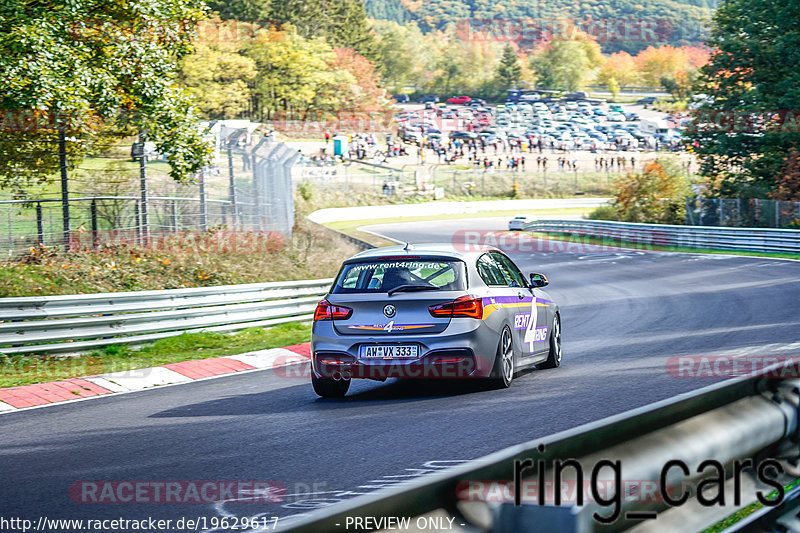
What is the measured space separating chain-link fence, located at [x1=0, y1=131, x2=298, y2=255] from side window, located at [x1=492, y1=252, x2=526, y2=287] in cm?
1014

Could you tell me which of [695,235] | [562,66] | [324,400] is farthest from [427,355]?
[562,66]

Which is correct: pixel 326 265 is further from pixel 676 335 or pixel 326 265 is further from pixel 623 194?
pixel 623 194

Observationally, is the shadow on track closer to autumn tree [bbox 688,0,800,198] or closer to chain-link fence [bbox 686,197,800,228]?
chain-link fence [bbox 686,197,800,228]

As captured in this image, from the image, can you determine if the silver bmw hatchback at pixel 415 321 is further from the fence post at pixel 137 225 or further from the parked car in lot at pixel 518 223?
the parked car in lot at pixel 518 223

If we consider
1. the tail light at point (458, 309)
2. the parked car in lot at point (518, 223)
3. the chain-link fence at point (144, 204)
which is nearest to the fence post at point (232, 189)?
the chain-link fence at point (144, 204)

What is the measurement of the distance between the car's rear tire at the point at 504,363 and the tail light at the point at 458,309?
20.8 inches

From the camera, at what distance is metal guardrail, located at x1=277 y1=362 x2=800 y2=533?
8.03ft

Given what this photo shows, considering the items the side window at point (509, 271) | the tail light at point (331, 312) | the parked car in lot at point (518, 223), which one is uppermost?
the side window at point (509, 271)

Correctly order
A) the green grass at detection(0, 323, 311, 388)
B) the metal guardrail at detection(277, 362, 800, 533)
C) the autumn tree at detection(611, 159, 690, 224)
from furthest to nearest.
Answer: the autumn tree at detection(611, 159, 690, 224)
the green grass at detection(0, 323, 311, 388)
the metal guardrail at detection(277, 362, 800, 533)

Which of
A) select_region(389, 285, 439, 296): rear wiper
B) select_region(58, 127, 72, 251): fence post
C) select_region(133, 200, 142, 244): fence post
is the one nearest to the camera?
select_region(389, 285, 439, 296): rear wiper

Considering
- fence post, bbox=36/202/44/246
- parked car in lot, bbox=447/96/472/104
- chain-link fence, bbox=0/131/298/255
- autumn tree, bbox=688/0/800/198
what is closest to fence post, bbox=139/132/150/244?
chain-link fence, bbox=0/131/298/255

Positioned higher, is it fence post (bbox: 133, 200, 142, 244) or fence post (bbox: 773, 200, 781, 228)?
fence post (bbox: 133, 200, 142, 244)

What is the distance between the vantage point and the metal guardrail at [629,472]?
2.45m

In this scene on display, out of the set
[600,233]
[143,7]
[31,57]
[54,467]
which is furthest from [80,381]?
[600,233]
